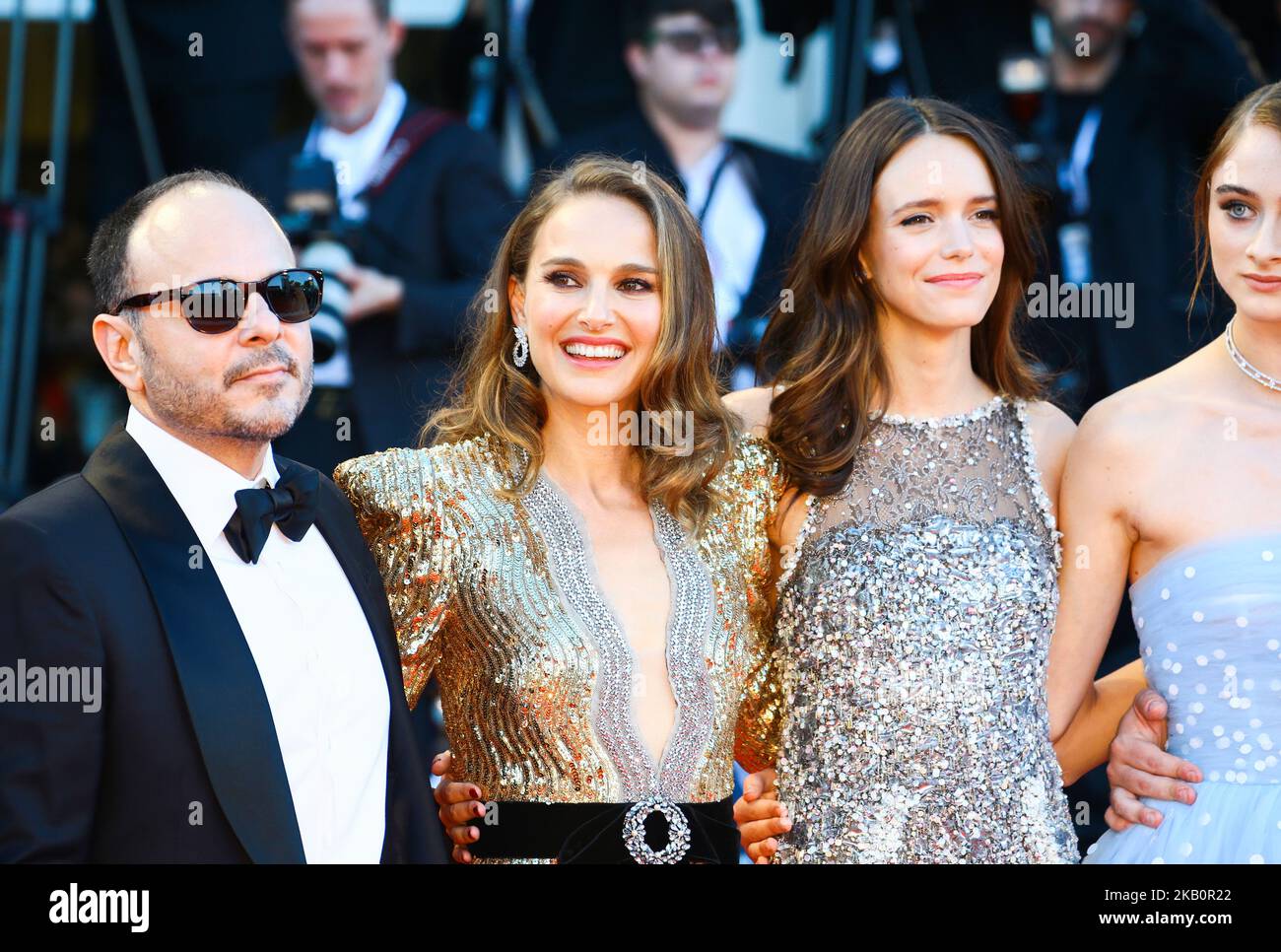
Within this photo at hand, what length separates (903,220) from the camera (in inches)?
118

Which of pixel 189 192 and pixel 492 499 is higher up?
pixel 189 192

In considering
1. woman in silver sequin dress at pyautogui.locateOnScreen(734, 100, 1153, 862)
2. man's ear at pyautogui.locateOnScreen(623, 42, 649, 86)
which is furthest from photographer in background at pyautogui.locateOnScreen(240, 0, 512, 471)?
woman in silver sequin dress at pyautogui.locateOnScreen(734, 100, 1153, 862)

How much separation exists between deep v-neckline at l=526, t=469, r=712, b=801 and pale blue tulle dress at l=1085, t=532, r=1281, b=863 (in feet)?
2.66

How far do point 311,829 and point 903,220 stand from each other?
1.57 meters

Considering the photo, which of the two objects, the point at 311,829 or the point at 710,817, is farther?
the point at 710,817

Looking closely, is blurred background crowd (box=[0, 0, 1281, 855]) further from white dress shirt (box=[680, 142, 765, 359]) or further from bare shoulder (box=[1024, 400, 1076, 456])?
bare shoulder (box=[1024, 400, 1076, 456])

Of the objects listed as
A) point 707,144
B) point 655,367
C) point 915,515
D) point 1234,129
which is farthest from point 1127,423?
point 707,144

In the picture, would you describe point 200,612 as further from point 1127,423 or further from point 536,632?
point 1127,423

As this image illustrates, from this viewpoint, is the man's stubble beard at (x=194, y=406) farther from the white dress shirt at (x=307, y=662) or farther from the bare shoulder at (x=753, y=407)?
the bare shoulder at (x=753, y=407)

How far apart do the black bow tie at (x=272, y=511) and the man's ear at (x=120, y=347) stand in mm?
Answer: 240

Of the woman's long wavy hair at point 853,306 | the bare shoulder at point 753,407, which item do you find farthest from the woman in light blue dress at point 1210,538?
the bare shoulder at point 753,407

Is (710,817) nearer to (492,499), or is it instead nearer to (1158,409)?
(492,499)
